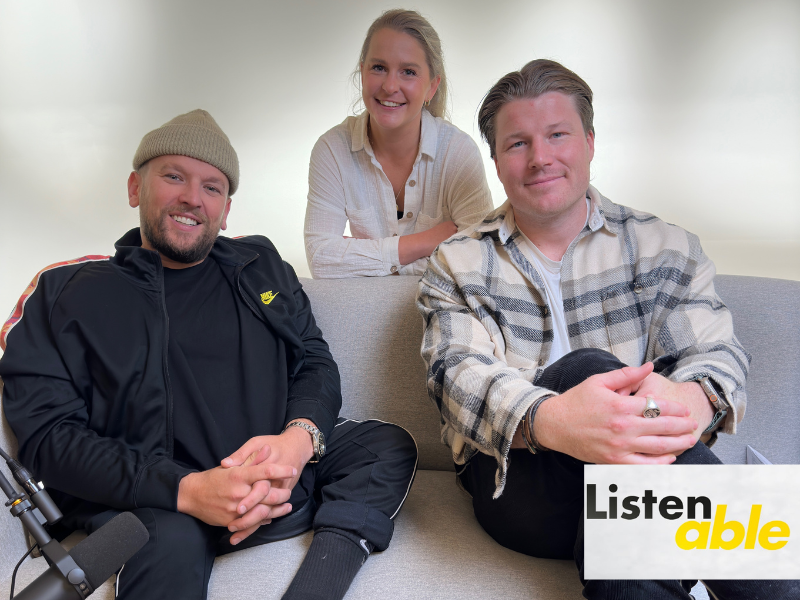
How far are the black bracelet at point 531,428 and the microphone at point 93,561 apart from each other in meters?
0.64

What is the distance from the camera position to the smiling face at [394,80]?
89.2 inches

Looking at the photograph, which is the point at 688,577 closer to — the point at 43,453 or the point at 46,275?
the point at 43,453

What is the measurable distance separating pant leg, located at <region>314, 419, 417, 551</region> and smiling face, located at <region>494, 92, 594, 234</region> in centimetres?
62

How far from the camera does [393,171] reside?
2.37m

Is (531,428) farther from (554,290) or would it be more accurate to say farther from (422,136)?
(422,136)

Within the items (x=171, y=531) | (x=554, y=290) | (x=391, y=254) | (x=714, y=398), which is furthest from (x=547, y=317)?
(x=171, y=531)

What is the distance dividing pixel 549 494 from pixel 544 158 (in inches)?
28.1

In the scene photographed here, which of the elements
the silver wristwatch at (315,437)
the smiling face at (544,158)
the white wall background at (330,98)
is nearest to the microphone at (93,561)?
the silver wristwatch at (315,437)

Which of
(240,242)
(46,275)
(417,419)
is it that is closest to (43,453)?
(46,275)

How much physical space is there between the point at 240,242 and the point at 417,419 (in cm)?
66

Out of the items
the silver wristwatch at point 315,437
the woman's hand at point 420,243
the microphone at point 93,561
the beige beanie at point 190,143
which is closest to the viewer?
the microphone at point 93,561

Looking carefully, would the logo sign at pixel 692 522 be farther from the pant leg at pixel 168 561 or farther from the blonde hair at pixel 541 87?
the blonde hair at pixel 541 87

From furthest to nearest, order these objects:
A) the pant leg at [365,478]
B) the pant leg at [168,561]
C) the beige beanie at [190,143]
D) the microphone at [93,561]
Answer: the beige beanie at [190,143] → the pant leg at [365,478] → the pant leg at [168,561] → the microphone at [93,561]

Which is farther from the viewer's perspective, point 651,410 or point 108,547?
point 651,410
